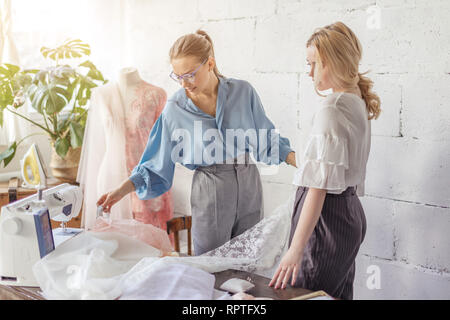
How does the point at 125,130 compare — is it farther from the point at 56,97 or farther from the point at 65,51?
the point at 65,51

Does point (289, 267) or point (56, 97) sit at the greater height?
point (56, 97)

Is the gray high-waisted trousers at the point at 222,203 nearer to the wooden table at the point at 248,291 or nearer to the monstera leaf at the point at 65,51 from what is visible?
the wooden table at the point at 248,291

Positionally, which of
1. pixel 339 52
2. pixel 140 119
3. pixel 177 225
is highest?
pixel 339 52

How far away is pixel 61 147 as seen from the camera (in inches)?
119

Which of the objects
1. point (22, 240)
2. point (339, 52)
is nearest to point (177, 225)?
point (22, 240)

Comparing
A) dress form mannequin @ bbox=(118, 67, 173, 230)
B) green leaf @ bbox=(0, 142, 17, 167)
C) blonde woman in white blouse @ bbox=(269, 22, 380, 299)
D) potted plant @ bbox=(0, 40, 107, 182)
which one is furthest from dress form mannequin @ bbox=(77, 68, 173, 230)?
blonde woman in white blouse @ bbox=(269, 22, 380, 299)

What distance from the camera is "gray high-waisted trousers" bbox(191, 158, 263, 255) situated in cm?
200

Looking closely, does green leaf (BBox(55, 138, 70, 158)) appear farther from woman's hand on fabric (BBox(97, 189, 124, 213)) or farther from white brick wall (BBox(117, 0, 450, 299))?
woman's hand on fabric (BBox(97, 189, 124, 213))

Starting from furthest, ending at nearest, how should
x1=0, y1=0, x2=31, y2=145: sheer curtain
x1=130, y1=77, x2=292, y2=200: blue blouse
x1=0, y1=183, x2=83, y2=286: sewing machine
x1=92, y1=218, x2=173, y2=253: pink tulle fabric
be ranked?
1. x1=0, y1=0, x2=31, y2=145: sheer curtain
2. x1=130, y1=77, x2=292, y2=200: blue blouse
3. x1=92, y1=218, x2=173, y2=253: pink tulle fabric
4. x1=0, y1=183, x2=83, y2=286: sewing machine

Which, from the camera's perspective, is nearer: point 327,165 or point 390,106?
point 327,165

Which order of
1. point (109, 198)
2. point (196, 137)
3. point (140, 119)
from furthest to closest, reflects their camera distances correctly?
point (140, 119) → point (196, 137) → point (109, 198)

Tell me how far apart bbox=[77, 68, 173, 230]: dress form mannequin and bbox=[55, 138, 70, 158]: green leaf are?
0.94 ft

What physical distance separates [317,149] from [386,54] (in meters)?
1.11

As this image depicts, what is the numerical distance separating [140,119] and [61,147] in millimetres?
673
